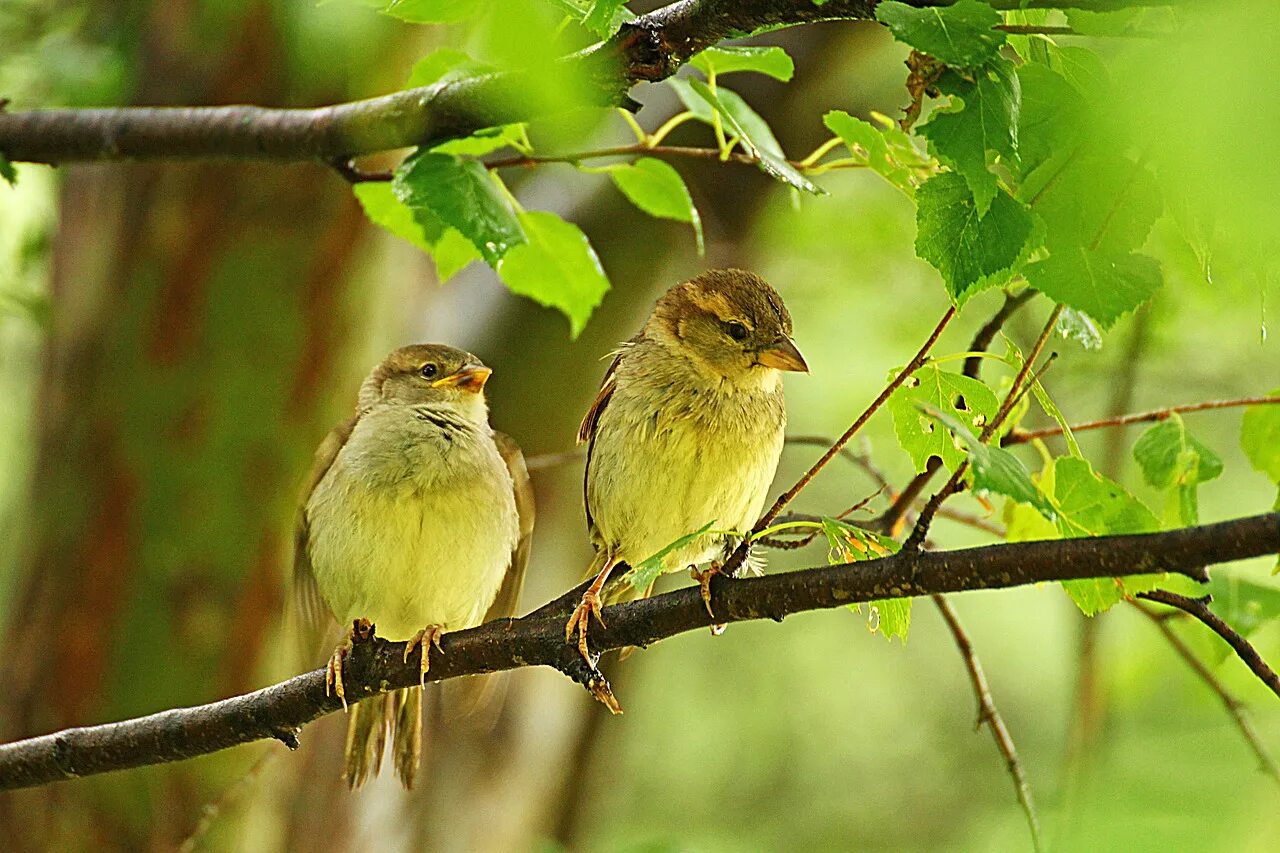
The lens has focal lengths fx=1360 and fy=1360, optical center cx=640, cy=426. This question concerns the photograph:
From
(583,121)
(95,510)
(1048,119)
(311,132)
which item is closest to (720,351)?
(583,121)

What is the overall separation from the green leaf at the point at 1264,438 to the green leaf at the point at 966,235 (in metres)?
0.79

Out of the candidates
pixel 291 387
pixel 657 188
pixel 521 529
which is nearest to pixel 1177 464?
pixel 657 188

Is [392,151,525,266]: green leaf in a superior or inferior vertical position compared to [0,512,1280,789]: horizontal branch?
superior

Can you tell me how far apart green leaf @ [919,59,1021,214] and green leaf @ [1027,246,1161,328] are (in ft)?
0.45

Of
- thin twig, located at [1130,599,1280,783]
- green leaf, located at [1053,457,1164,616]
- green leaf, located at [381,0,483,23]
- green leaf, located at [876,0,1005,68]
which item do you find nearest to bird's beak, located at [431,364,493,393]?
green leaf, located at [381,0,483,23]

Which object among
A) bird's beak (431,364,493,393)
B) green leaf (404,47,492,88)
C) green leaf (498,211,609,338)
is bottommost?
bird's beak (431,364,493,393)

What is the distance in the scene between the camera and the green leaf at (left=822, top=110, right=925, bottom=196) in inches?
85.7

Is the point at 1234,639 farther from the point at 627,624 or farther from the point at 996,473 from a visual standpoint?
the point at 627,624

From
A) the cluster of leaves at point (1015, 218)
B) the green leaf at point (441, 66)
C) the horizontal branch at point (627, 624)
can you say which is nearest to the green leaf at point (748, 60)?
the cluster of leaves at point (1015, 218)

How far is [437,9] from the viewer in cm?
221

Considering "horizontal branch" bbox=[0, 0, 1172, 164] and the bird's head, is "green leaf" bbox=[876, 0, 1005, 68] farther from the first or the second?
the bird's head

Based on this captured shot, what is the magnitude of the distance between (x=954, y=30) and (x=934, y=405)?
23.5 inches

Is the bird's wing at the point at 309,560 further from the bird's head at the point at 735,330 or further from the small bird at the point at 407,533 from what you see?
the bird's head at the point at 735,330

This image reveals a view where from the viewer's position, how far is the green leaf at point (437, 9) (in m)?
2.18
